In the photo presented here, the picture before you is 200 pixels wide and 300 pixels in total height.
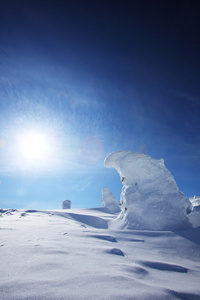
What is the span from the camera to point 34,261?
4.09m

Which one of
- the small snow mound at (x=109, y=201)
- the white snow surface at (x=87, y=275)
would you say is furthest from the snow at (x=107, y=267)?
the small snow mound at (x=109, y=201)

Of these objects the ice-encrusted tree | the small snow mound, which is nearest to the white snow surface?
the small snow mound

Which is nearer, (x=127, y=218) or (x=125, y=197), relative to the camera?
(x=127, y=218)

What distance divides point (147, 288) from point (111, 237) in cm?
537

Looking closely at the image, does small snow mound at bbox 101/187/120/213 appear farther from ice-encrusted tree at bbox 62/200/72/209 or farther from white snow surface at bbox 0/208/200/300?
white snow surface at bbox 0/208/200/300

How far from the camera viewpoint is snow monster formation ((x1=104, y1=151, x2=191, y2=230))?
11195 millimetres

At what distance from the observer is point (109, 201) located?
36.6 m

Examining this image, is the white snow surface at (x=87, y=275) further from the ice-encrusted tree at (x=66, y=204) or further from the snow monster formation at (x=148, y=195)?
the ice-encrusted tree at (x=66, y=204)

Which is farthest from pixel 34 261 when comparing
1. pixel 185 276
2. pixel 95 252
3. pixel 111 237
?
pixel 111 237

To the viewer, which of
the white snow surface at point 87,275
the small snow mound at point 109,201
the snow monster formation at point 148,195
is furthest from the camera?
the small snow mound at point 109,201

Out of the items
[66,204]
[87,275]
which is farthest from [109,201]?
[87,275]

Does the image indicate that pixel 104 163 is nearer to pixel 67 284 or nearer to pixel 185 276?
pixel 185 276

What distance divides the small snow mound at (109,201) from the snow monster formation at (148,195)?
76.7 feet

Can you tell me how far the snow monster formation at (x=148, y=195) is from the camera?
36.7ft
